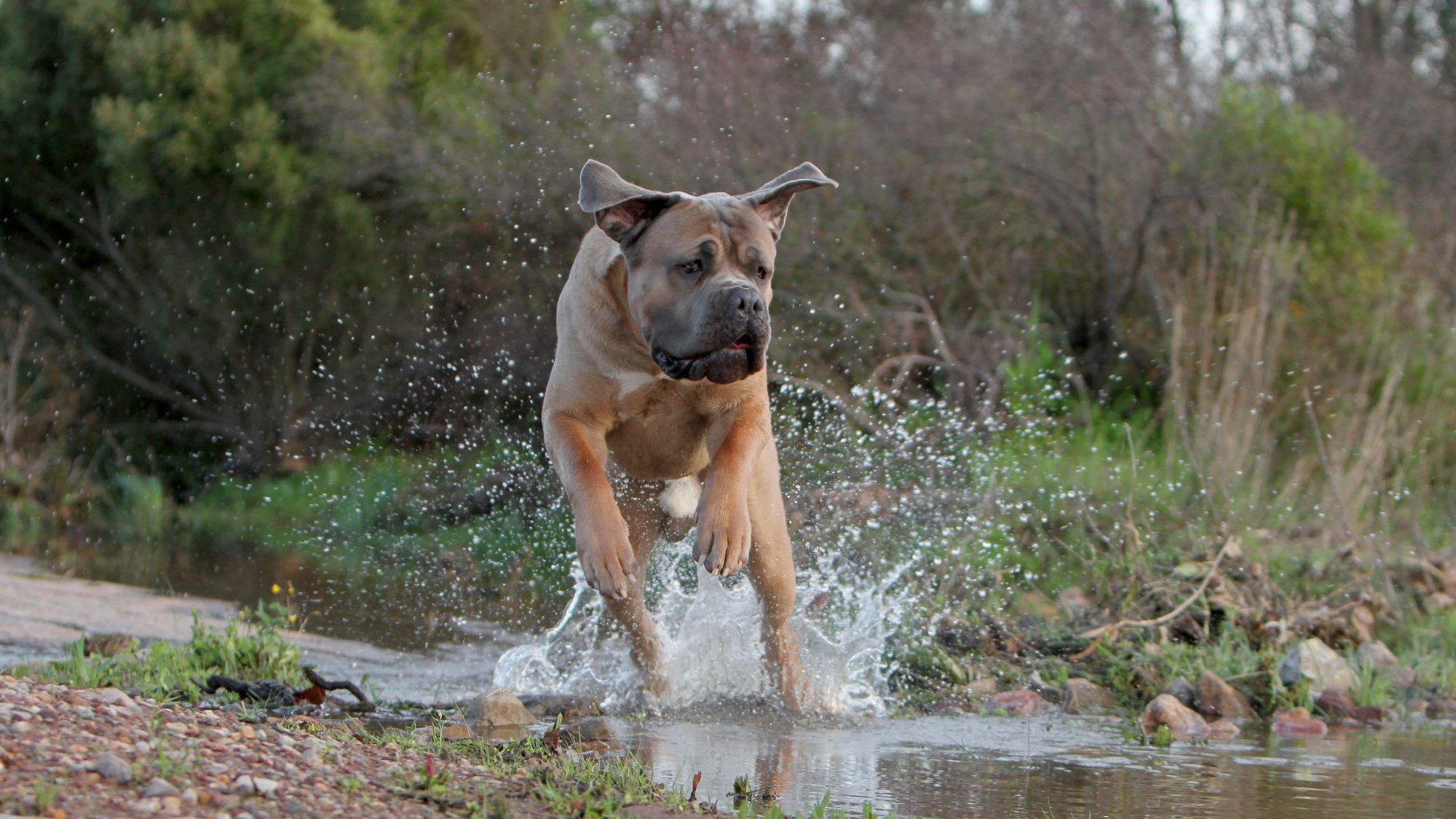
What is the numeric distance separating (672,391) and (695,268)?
0.51 metres

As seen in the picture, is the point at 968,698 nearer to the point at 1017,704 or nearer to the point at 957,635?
the point at 1017,704

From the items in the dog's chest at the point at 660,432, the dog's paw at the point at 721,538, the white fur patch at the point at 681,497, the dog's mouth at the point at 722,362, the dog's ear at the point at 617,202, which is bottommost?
the dog's paw at the point at 721,538

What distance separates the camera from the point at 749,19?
13289 millimetres

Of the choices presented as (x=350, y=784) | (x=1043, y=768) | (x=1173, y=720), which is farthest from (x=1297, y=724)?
(x=350, y=784)

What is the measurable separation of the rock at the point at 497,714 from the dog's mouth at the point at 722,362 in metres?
1.16

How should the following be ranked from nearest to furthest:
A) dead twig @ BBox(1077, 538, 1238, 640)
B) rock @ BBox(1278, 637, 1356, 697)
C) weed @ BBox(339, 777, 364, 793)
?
weed @ BBox(339, 777, 364, 793), rock @ BBox(1278, 637, 1356, 697), dead twig @ BBox(1077, 538, 1238, 640)

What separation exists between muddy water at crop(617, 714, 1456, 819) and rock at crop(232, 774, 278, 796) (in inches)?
45.5

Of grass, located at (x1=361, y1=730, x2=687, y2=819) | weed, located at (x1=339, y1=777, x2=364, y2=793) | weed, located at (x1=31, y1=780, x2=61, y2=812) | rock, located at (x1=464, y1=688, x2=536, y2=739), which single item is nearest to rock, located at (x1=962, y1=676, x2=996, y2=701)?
rock, located at (x1=464, y1=688, x2=536, y2=739)

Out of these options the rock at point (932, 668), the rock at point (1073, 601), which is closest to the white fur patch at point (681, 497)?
the rock at point (932, 668)

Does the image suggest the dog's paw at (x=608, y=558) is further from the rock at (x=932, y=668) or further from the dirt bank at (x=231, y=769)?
the rock at (x=932, y=668)

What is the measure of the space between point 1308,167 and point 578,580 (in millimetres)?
6532

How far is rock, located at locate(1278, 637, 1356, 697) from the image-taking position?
5.79m

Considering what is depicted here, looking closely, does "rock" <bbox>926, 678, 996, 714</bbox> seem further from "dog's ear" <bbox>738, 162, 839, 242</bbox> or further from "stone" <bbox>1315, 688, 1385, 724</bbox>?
"dog's ear" <bbox>738, 162, 839, 242</bbox>

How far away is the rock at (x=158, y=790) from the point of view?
2.77m
